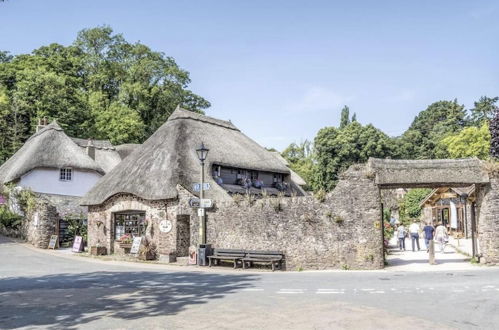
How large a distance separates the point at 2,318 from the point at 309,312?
640 centimetres

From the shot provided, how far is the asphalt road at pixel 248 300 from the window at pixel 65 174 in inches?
783

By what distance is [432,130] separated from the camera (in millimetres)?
76625

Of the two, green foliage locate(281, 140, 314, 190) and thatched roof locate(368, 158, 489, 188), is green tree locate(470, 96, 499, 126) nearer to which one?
green foliage locate(281, 140, 314, 190)

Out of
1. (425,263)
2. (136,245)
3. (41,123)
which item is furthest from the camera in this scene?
(41,123)

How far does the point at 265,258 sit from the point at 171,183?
6.68m

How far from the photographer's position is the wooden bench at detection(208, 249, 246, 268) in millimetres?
19750

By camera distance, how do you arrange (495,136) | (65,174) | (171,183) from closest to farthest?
1. (171,183)
2. (495,136)
3. (65,174)

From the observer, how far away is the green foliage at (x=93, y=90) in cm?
4847

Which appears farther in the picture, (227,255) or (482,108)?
(482,108)

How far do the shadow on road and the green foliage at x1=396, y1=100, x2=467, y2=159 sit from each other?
55.1 meters

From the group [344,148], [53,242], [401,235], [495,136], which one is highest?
[344,148]

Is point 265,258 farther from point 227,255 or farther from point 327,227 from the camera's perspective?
point 327,227

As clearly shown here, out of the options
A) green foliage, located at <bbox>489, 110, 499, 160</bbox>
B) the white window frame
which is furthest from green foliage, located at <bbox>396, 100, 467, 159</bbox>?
the white window frame

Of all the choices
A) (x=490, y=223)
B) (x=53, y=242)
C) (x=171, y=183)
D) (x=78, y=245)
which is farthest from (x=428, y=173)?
(x=53, y=242)
